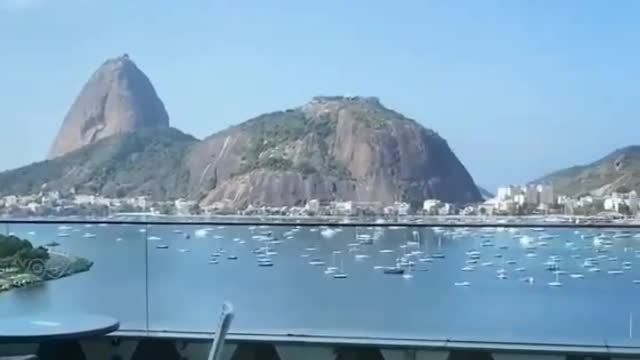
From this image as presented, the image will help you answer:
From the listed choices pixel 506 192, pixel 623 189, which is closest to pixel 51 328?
pixel 506 192

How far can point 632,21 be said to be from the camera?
27.6 ft

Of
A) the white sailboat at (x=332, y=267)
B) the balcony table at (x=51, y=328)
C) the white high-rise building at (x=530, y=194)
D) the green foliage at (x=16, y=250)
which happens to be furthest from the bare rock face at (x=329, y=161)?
the balcony table at (x=51, y=328)

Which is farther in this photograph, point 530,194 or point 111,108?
point 111,108

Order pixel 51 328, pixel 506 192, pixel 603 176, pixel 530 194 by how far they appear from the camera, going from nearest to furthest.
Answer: pixel 51 328 < pixel 530 194 < pixel 506 192 < pixel 603 176

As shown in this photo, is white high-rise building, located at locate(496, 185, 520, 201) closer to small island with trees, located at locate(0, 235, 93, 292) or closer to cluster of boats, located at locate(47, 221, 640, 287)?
cluster of boats, located at locate(47, 221, 640, 287)

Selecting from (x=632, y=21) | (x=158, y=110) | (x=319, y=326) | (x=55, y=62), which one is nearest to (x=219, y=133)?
(x=158, y=110)

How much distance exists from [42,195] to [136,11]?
4639 mm

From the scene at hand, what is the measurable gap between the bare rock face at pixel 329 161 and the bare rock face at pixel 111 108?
85cm

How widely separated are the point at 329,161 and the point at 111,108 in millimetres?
2311

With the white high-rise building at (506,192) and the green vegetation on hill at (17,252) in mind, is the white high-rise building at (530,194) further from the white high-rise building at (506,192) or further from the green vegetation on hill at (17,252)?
the green vegetation on hill at (17,252)

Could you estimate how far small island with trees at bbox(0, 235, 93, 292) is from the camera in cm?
503

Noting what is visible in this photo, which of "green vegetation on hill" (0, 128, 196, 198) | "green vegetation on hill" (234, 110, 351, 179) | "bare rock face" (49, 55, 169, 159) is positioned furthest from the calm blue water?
"bare rock face" (49, 55, 169, 159)

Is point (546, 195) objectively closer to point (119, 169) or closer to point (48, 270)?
point (48, 270)

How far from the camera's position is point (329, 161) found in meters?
6.68
